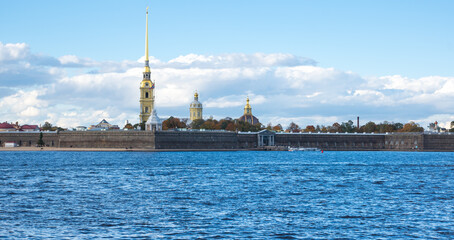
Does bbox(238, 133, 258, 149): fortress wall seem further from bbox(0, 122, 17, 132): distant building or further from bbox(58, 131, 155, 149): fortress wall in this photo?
bbox(0, 122, 17, 132): distant building

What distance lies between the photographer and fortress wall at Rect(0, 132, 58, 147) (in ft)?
508

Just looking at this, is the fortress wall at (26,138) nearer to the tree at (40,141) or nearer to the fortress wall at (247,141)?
the tree at (40,141)

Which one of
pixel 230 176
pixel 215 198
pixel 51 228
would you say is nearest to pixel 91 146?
pixel 230 176

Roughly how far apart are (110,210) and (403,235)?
563 inches

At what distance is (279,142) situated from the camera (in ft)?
550

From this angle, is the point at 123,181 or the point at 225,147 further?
the point at 225,147

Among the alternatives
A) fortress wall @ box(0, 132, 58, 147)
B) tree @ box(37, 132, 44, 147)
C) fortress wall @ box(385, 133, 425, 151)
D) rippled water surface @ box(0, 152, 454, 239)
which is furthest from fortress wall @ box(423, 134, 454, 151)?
rippled water surface @ box(0, 152, 454, 239)

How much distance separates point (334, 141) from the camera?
17262 cm

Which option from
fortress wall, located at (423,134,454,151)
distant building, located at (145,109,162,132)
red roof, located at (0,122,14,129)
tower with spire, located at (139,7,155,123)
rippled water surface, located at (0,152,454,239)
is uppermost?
tower with spire, located at (139,7,155,123)

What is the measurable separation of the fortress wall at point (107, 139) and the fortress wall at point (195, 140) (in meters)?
2.70

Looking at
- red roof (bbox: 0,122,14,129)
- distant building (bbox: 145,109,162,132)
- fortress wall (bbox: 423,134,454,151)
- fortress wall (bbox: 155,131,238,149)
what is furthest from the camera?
red roof (bbox: 0,122,14,129)

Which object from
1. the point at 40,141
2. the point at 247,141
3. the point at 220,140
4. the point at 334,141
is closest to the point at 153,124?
the point at 220,140

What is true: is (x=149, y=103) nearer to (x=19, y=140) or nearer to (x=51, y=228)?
(x=19, y=140)

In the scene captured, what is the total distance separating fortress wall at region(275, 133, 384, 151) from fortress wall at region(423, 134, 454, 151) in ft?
39.6
